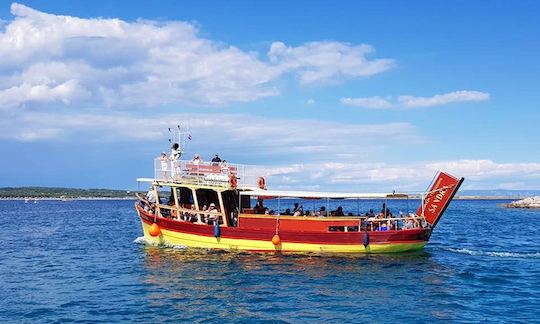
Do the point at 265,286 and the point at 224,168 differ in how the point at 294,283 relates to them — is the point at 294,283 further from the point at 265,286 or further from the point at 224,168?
the point at 224,168

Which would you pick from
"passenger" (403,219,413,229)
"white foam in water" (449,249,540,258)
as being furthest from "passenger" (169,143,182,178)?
"white foam in water" (449,249,540,258)

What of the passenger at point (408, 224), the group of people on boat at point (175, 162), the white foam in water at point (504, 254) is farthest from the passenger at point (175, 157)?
the white foam in water at point (504, 254)

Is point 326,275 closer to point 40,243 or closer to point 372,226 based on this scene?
point 372,226

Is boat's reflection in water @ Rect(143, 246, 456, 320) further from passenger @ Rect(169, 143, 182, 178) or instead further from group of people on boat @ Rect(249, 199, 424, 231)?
passenger @ Rect(169, 143, 182, 178)

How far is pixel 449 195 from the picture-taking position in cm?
3136

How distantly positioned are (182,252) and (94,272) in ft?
18.8

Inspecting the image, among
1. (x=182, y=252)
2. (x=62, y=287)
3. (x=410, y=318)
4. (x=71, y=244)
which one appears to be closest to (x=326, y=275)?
(x=410, y=318)

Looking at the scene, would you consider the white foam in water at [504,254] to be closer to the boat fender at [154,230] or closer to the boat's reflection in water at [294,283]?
the boat's reflection in water at [294,283]

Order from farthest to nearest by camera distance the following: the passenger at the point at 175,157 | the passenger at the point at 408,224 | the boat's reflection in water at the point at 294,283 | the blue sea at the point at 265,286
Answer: the passenger at the point at 175,157, the passenger at the point at 408,224, the boat's reflection in water at the point at 294,283, the blue sea at the point at 265,286

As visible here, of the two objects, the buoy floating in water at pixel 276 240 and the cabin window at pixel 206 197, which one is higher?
the cabin window at pixel 206 197

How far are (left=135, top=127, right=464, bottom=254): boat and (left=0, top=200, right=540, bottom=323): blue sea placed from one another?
0.85m

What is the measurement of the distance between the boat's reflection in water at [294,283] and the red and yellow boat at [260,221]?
0.72 meters

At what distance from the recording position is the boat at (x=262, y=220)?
30375mm

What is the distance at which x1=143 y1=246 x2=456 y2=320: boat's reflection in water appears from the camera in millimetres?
19375
